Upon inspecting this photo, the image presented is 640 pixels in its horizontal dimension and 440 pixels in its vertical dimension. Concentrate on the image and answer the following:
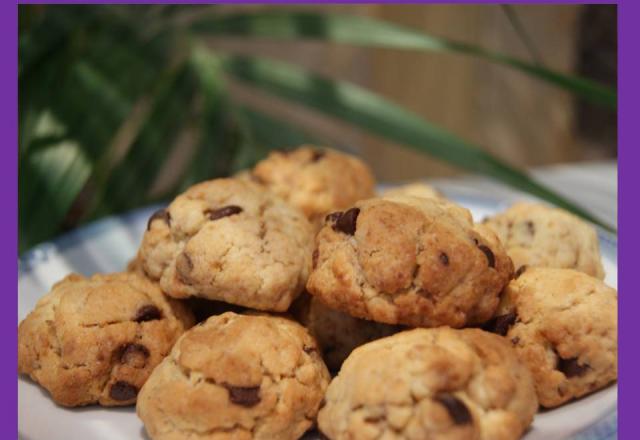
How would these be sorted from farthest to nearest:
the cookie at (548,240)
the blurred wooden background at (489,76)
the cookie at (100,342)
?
the blurred wooden background at (489,76)
the cookie at (548,240)
the cookie at (100,342)

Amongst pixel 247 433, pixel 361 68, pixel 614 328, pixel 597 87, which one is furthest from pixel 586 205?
pixel 361 68

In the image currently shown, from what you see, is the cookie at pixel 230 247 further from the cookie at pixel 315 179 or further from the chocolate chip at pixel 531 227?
the chocolate chip at pixel 531 227

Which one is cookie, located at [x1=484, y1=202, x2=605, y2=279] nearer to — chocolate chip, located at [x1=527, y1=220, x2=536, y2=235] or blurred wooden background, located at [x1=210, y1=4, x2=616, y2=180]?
chocolate chip, located at [x1=527, y1=220, x2=536, y2=235]

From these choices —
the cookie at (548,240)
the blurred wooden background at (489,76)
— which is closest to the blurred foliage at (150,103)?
the cookie at (548,240)

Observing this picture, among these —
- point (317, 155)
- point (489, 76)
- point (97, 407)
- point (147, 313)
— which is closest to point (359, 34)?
point (317, 155)

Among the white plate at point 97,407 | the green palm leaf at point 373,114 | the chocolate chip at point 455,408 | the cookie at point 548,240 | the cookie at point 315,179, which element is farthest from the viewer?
the green palm leaf at point 373,114

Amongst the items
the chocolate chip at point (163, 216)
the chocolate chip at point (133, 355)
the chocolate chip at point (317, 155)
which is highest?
the chocolate chip at point (163, 216)

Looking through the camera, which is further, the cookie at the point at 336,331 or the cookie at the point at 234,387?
the cookie at the point at 336,331

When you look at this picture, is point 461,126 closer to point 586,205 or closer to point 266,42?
point 266,42
